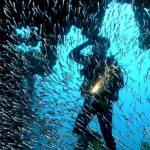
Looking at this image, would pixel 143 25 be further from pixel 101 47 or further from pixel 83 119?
pixel 83 119

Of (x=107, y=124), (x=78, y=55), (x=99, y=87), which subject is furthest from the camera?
(x=78, y=55)

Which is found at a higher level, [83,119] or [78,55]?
[78,55]

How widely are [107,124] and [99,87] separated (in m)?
0.68

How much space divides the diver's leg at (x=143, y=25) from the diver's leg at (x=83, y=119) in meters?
1.38

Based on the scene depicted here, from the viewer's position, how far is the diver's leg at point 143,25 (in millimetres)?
4227

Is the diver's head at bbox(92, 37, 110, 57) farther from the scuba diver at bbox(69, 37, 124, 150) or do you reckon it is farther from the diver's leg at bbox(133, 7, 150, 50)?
the diver's leg at bbox(133, 7, 150, 50)

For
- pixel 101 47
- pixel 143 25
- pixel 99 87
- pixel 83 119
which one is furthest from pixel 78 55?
pixel 143 25

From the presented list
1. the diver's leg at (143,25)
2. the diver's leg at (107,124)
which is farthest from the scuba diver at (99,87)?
the diver's leg at (143,25)

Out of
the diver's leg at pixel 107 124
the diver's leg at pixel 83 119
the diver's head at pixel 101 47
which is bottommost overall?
the diver's leg at pixel 107 124

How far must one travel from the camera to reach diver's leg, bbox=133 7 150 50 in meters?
4.23

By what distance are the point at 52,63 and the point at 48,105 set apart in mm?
833

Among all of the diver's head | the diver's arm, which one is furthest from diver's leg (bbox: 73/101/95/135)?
the diver's head

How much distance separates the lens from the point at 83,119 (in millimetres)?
4227

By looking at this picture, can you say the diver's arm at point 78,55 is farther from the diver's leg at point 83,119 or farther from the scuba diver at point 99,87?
the diver's leg at point 83,119
